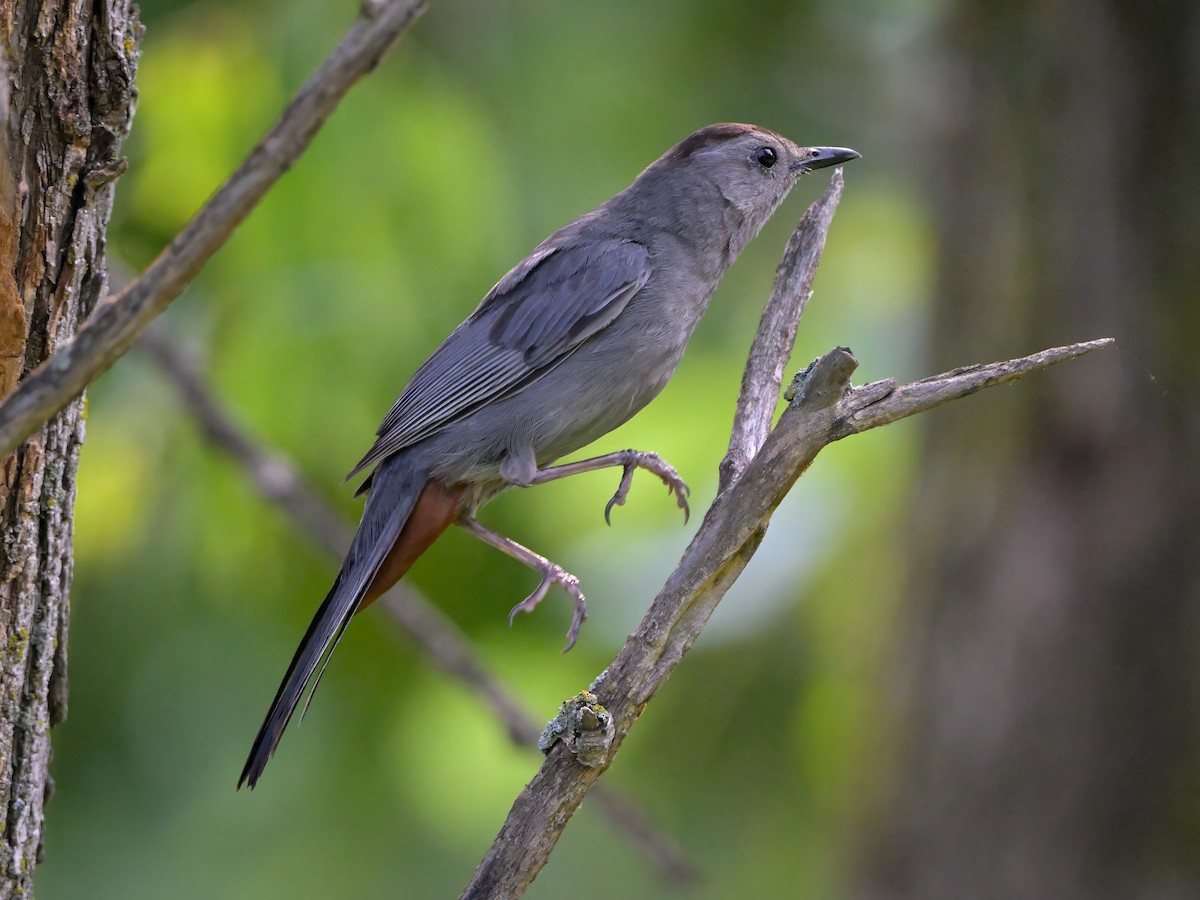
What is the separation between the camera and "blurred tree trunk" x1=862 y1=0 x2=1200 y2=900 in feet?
16.9

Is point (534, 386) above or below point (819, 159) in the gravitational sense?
below

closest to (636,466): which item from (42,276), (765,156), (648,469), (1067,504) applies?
(648,469)

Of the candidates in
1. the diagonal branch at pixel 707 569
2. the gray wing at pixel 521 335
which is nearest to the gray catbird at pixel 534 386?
the gray wing at pixel 521 335

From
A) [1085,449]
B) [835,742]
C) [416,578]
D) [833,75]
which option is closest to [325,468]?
[416,578]

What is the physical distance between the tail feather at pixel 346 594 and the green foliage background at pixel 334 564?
0.79 meters

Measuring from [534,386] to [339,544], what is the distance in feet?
2.60

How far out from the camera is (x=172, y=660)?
514 centimetres

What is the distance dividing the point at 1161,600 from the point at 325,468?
347 cm

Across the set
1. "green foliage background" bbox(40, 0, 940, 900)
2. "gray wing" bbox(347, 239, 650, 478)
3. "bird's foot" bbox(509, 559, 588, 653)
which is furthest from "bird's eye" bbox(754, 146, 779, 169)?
"bird's foot" bbox(509, 559, 588, 653)

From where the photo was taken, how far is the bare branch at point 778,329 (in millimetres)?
3162

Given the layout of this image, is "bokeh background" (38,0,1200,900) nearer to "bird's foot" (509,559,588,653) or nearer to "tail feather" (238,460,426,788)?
"tail feather" (238,460,426,788)

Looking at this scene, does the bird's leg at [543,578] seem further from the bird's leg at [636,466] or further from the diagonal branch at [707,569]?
the diagonal branch at [707,569]

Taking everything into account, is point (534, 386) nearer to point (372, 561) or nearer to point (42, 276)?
point (372, 561)

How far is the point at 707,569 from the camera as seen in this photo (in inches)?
105
